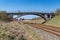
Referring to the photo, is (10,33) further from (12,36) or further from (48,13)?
(48,13)

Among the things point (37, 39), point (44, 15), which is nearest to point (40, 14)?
point (44, 15)

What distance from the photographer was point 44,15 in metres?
105

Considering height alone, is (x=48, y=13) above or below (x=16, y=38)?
below

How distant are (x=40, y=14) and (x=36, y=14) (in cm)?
235

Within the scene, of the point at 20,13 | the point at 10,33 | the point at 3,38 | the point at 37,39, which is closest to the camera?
the point at 3,38

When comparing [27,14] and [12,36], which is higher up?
[12,36]

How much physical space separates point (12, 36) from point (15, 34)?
52cm

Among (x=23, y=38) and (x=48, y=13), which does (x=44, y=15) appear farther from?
(x=23, y=38)

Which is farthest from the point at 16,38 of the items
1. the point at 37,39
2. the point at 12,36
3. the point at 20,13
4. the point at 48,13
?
the point at 48,13

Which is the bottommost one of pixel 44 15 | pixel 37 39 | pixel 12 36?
pixel 44 15

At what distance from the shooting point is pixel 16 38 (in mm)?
11141

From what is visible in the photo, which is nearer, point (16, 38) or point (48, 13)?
point (16, 38)

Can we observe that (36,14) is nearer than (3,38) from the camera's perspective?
No

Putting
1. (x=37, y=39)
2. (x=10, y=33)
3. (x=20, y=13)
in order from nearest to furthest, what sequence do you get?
(x=10, y=33) → (x=37, y=39) → (x=20, y=13)
